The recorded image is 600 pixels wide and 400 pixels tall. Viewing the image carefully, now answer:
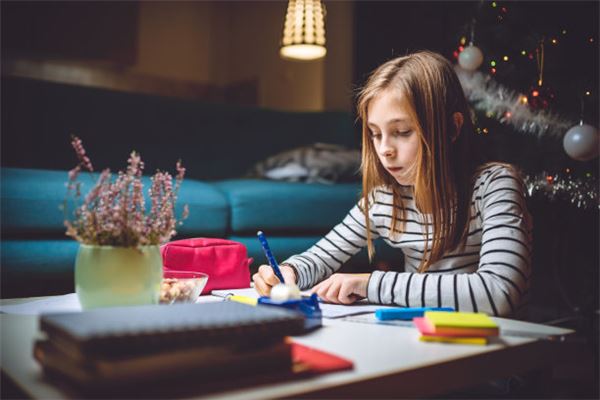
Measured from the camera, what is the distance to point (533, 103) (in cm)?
182

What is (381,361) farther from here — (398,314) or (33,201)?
(33,201)

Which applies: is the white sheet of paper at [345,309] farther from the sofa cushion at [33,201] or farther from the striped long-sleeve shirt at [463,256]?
the sofa cushion at [33,201]

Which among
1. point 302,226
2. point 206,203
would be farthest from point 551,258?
point 206,203

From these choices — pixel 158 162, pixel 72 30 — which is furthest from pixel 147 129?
pixel 72 30

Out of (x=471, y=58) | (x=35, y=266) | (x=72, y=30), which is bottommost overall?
(x=35, y=266)

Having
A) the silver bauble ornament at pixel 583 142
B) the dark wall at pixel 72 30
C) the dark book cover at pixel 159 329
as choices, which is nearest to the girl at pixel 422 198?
the dark book cover at pixel 159 329

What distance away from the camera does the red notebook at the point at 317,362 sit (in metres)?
0.51

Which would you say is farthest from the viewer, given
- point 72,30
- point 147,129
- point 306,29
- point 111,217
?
point 72,30

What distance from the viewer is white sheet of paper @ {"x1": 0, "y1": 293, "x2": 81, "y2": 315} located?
81 centimetres

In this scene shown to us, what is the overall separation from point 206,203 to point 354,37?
171 centimetres

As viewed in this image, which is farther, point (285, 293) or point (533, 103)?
point (533, 103)

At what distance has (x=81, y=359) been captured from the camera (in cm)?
45

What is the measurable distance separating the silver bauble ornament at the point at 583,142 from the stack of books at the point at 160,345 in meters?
1.34

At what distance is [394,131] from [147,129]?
1718 mm
